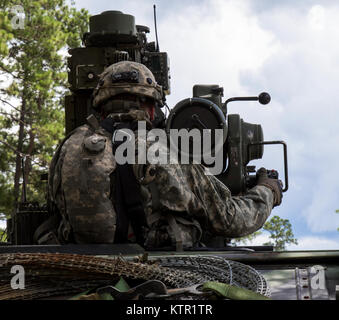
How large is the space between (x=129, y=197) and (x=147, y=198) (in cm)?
18

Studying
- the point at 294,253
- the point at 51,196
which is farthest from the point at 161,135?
the point at 294,253

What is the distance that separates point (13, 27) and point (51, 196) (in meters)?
14.6

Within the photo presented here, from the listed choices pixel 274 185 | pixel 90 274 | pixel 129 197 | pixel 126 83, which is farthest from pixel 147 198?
pixel 90 274

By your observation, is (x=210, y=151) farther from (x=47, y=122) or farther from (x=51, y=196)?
(x=47, y=122)

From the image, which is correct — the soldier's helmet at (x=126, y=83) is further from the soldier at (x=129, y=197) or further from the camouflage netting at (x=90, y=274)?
the camouflage netting at (x=90, y=274)

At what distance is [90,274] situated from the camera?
10.8ft

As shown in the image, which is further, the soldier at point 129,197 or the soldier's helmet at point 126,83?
the soldier's helmet at point 126,83

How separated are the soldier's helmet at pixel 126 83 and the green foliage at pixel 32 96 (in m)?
14.1

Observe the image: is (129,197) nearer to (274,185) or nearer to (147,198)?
(147,198)

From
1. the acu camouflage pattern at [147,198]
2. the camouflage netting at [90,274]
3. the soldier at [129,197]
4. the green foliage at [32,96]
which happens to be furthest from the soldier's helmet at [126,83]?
the green foliage at [32,96]

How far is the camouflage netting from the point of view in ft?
10.6

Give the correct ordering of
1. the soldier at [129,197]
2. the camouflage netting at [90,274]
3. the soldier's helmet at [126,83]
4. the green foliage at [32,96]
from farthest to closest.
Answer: the green foliage at [32,96] → the soldier's helmet at [126,83] → the soldier at [129,197] → the camouflage netting at [90,274]

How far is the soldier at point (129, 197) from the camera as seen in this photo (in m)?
5.14

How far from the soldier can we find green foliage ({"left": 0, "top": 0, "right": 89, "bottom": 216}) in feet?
47.7
